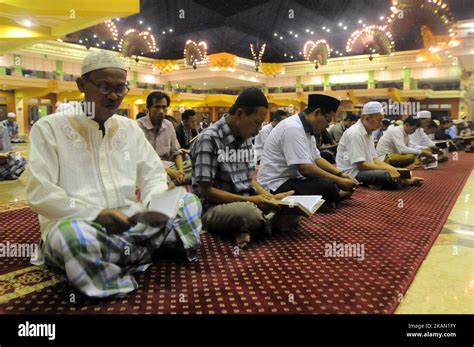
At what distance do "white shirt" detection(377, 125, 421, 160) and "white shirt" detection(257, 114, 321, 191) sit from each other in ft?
9.01

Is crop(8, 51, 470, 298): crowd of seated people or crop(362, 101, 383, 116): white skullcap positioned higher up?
crop(362, 101, 383, 116): white skullcap

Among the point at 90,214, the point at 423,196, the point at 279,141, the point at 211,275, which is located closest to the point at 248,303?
the point at 211,275

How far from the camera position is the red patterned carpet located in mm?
1552

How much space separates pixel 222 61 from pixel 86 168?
63.5 ft

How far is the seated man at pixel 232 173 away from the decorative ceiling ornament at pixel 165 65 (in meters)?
20.1

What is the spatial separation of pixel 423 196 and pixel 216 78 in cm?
1912

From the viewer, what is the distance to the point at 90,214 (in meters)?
1.60

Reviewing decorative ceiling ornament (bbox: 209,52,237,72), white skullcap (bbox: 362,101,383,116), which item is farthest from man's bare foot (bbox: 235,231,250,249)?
decorative ceiling ornament (bbox: 209,52,237,72)

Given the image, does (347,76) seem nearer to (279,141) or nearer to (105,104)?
(279,141)

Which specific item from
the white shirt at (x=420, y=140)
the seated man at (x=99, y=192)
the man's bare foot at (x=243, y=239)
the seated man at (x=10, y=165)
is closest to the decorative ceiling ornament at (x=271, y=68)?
the white shirt at (x=420, y=140)

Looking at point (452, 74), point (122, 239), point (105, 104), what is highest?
point (452, 74)

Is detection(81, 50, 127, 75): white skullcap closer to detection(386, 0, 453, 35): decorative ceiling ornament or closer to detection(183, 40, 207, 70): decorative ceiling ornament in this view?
detection(386, 0, 453, 35): decorative ceiling ornament

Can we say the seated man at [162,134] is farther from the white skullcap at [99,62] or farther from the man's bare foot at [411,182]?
the man's bare foot at [411,182]

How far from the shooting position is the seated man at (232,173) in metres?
2.25
